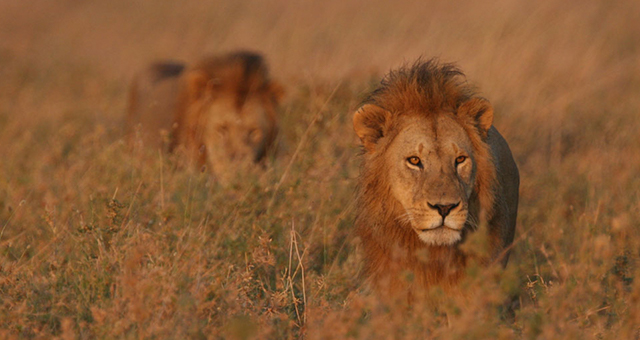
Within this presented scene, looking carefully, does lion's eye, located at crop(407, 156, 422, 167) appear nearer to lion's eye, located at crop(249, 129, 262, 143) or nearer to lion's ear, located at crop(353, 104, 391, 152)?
lion's ear, located at crop(353, 104, 391, 152)

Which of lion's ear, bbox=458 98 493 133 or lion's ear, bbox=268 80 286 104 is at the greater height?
lion's ear, bbox=458 98 493 133

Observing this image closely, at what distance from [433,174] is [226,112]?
3159 mm

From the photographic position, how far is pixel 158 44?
46.0 feet

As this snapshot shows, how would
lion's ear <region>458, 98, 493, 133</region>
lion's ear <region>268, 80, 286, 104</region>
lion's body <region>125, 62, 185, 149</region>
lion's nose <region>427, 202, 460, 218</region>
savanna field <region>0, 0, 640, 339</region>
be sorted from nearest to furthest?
savanna field <region>0, 0, 640, 339</region> < lion's nose <region>427, 202, 460, 218</region> < lion's ear <region>458, 98, 493, 133</region> < lion's ear <region>268, 80, 286, 104</region> < lion's body <region>125, 62, 185, 149</region>

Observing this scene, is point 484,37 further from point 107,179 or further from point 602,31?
point 107,179

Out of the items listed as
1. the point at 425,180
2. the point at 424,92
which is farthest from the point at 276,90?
the point at 425,180

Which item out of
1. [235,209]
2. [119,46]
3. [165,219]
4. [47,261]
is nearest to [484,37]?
[235,209]

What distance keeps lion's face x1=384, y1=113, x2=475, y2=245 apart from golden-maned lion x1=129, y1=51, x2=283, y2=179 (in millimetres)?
2408

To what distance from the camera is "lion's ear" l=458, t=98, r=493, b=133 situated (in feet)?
13.1

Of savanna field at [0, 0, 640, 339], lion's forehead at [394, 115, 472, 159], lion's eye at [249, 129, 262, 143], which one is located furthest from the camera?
lion's eye at [249, 129, 262, 143]

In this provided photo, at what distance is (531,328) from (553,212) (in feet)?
10.3

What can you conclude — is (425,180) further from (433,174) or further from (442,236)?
(442,236)

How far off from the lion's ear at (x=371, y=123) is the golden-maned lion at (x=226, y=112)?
6.95ft

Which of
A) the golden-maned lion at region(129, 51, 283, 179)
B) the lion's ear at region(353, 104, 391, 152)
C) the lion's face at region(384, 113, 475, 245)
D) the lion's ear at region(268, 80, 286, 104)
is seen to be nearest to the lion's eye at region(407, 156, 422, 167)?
the lion's face at region(384, 113, 475, 245)
